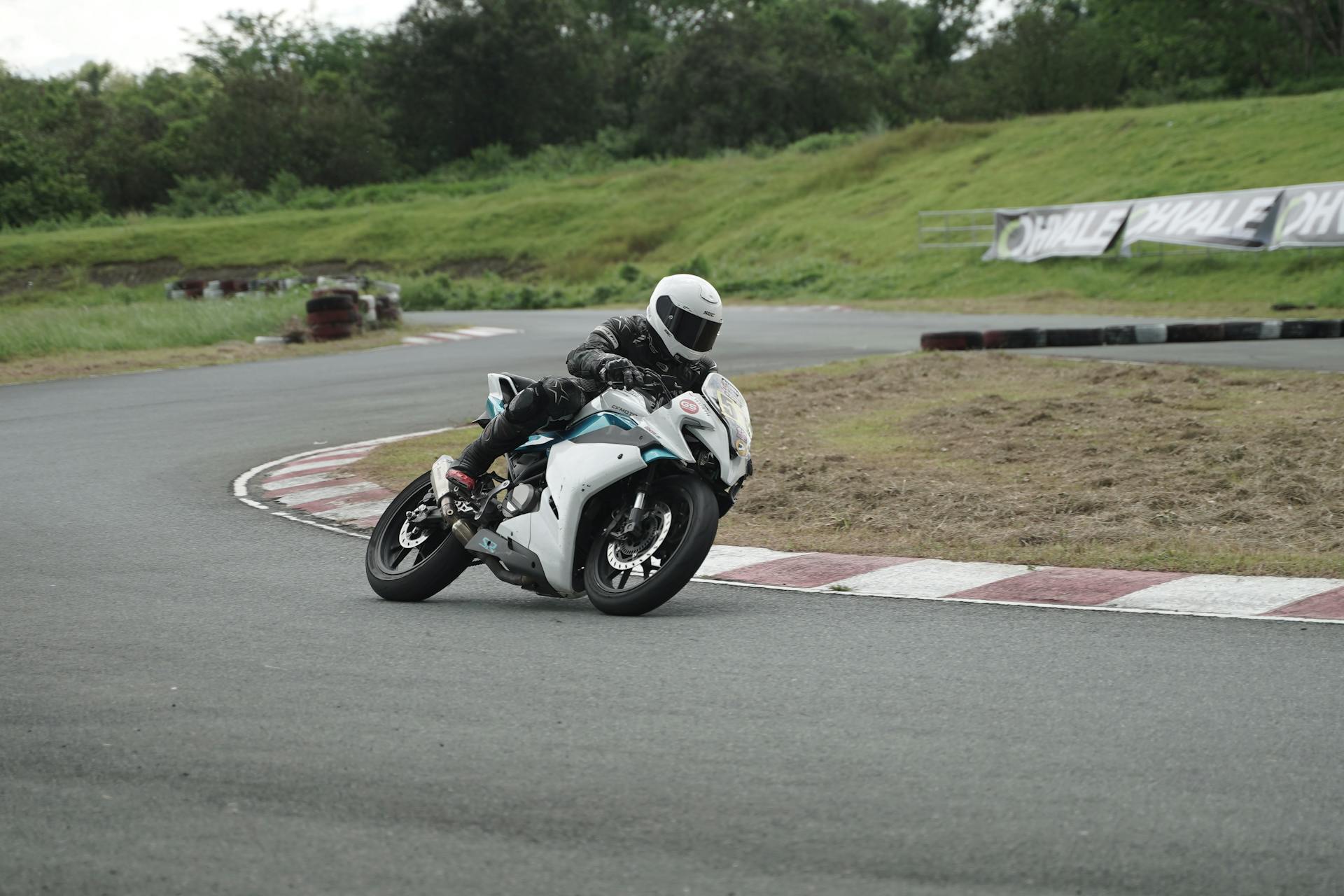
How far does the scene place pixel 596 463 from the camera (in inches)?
257

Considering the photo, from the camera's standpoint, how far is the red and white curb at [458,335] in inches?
998

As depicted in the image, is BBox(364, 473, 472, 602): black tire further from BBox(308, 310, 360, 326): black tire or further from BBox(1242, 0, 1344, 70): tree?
BBox(1242, 0, 1344, 70): tree

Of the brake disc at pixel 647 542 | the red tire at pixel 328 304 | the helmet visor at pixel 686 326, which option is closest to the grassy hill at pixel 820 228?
→ the red tire at pixel 328 304

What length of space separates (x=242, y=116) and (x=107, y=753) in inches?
2648

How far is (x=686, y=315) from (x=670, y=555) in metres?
1.08

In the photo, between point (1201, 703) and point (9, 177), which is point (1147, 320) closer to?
point (1201, 703)

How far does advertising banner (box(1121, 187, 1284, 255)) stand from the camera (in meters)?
27.1

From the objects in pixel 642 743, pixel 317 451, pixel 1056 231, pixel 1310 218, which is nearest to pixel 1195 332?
pixel 1310 218

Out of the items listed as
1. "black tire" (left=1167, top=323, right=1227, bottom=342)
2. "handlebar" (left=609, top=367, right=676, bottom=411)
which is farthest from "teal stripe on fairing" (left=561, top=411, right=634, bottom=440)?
"black tire" (left=1167, top=323, right=1227, bottom=342)

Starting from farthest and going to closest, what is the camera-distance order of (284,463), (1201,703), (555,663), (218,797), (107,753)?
(284,463), (555,663), (1201,703), (107,753), (218,797)

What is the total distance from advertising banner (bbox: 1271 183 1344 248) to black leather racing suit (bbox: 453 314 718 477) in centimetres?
2198

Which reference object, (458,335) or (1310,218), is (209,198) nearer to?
(458,335)

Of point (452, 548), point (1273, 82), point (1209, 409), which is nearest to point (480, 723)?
point (452, 548)

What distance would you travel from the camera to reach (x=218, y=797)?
4.14m
